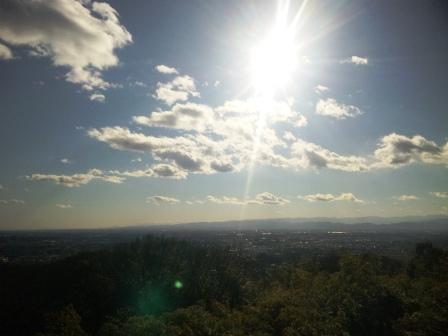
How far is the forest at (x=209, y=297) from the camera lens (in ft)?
79.5

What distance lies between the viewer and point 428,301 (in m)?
28.0

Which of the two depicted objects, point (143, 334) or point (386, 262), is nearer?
point (143, 334)

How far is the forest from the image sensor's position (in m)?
24.2

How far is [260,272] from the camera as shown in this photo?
96.2 metres

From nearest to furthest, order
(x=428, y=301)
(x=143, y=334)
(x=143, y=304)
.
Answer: (x=143, y=334) < (x=428, y=301) < (x=143, y=304)

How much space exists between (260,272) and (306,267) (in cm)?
2774

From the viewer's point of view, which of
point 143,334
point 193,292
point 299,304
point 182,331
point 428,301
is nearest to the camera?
point 143,334

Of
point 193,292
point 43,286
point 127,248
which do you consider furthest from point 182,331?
point 127,248

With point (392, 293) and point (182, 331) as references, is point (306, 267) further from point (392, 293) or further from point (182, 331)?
point (182, 331)

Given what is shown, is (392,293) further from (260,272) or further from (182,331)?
(260,272)

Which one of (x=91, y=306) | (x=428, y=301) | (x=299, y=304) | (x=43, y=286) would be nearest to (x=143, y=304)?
(x=91, y=306)

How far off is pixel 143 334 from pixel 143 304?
108 feet

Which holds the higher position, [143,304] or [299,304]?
[299,304]

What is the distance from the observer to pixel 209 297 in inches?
2232
